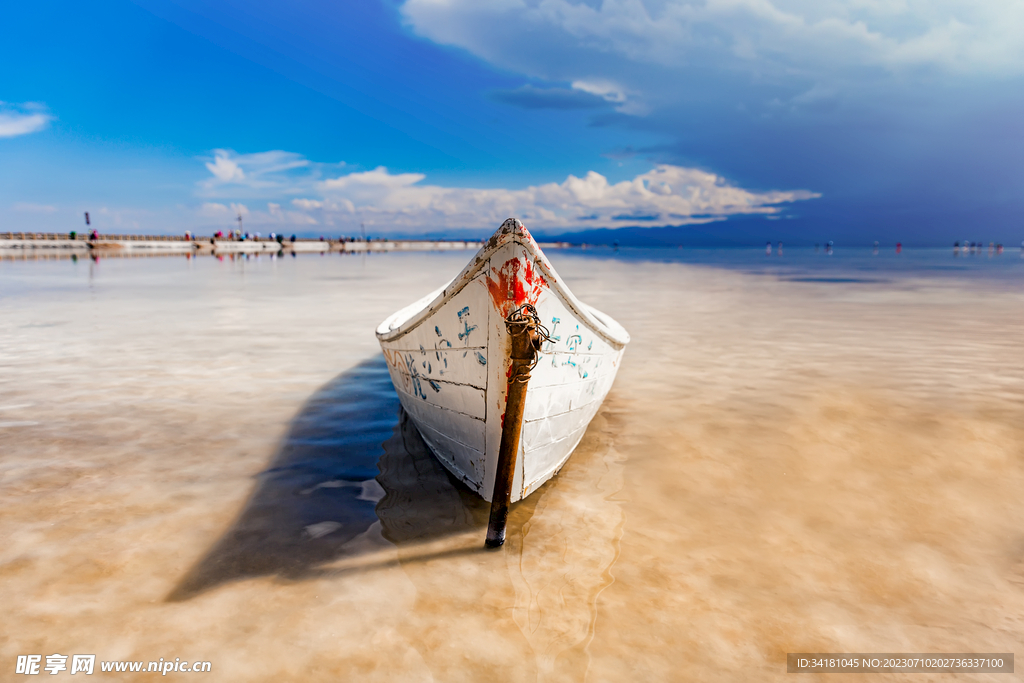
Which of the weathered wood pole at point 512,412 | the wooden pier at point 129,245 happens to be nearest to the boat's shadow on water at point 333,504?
the weathered wood pole at point 512,412

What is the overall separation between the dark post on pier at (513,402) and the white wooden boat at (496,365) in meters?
0.10

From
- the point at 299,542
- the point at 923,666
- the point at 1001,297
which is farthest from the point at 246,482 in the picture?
the point at 1001,297

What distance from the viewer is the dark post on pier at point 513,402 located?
3.79 metres

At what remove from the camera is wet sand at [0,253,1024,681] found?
3270mm

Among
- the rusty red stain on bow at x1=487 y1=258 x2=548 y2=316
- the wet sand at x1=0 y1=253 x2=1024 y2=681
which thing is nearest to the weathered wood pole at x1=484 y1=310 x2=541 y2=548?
the rusty red stain on bow at x1=487 y1=258 x2=548 y2=316

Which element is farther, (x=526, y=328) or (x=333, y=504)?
(x=333, y=504)

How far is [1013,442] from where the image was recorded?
243 inches

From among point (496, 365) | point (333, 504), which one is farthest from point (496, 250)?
point (333, 504)

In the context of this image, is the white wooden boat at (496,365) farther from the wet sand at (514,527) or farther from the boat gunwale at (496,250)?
the wet sand at (514,527)

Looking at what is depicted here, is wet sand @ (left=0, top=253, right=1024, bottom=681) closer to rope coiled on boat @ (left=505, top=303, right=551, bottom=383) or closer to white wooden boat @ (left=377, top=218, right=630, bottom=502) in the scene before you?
white wooden boat @ (left=377, top=218, right=630, bottom=502)

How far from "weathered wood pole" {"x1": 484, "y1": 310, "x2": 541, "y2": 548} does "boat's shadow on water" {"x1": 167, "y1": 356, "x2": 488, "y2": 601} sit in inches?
13.9

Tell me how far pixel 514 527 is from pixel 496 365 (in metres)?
1.55

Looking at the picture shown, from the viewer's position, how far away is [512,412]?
13.3 feet

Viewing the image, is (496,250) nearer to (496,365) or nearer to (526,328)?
(526,328)
